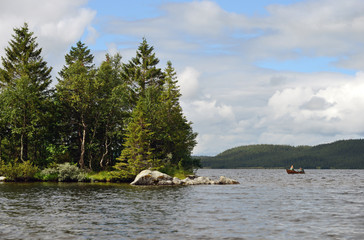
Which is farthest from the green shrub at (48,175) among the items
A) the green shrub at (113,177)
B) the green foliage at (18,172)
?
the green shrub at (113,177)

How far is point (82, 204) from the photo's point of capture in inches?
1195

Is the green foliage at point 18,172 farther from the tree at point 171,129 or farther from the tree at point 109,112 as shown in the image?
the tree at point 171,129

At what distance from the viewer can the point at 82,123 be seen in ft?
222

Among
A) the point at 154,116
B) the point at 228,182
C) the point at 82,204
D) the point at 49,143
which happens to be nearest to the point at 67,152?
the point at 49,143

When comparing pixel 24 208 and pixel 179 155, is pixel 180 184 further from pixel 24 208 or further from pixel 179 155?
pixel 24 208

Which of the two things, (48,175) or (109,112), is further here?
(109,112)

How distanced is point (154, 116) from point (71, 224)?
43886 millimetres

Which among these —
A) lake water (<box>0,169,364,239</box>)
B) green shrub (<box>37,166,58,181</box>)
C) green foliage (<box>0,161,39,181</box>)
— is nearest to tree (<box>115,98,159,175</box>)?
green shrub (<box>37,166,58,181</box>)

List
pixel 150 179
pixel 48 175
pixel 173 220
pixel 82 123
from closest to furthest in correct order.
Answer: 1. pixel 173 220
2. pixel 150 179
3. pixel 48 175
4. pixel 82 123

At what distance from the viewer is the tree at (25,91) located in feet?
202

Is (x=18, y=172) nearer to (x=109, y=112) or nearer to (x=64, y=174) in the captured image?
(x=64, y=174)

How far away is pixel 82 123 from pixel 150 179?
68.0ft

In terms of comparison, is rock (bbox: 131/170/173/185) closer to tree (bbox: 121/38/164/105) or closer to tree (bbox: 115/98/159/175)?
tree (bbox: 115/98/159/175)

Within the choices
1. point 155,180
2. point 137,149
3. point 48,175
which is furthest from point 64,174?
point 155,180
